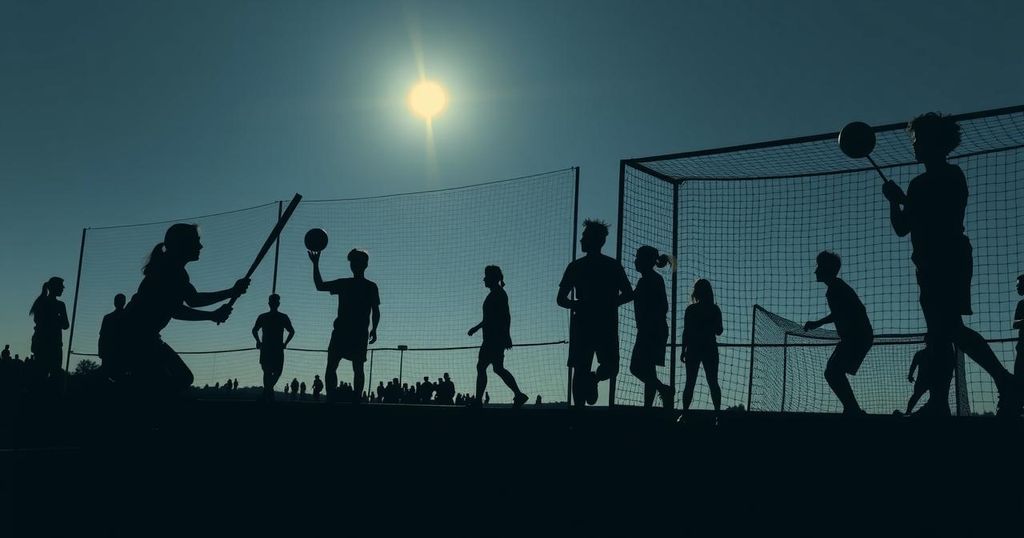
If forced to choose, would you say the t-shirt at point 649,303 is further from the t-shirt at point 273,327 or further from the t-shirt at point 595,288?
the t-shirt at point 273,327

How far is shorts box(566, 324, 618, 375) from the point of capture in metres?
7.05

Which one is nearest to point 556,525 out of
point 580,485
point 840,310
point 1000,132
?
point 580,485

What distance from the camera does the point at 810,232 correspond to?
31.8 feet

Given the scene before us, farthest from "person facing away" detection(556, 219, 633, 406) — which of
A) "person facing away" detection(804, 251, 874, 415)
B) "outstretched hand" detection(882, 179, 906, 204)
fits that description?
"outstretched hand" detection(882, 179, 906, 204)

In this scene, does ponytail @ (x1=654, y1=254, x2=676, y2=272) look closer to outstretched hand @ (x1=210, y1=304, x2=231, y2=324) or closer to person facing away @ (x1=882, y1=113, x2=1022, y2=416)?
person facing away @ (x1=882, y1=113, x2=1022, y2=416)

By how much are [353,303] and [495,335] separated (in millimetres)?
1856

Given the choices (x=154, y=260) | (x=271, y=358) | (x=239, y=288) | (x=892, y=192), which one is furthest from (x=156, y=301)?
(x=271, y=358)

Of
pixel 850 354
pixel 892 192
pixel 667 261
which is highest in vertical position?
pixel 667 261

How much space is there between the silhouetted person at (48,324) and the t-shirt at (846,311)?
11.8 metres

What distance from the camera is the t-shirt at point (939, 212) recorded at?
16.4ft

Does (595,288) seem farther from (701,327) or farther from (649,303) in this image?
(701,327)

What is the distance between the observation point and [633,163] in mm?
8852

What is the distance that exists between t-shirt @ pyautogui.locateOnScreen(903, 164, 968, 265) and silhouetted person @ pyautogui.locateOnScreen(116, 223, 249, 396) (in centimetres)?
531

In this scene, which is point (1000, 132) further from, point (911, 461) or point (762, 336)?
point (762, 336)
